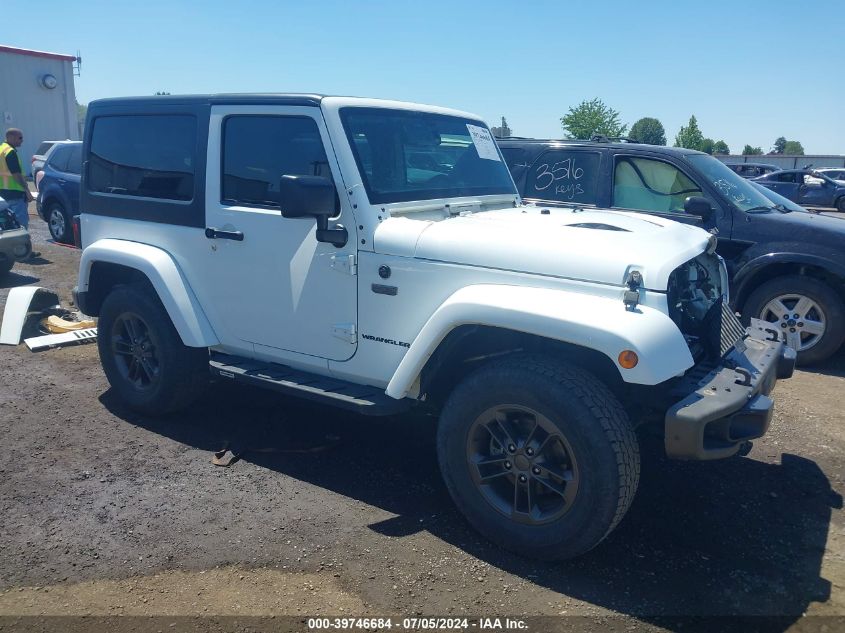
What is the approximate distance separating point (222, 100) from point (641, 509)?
338 centimetres

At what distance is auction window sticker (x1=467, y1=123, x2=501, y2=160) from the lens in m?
4.60

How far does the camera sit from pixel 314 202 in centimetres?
349

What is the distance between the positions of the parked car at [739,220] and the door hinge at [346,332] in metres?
2.98

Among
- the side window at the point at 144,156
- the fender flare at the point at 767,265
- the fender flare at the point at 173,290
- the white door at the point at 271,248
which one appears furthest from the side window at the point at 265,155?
the fender flare at the point at 767,265

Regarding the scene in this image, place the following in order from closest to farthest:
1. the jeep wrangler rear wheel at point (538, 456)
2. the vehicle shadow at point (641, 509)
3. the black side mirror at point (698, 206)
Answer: the jeep wrangler rear wheel at point (538, 456) < the vehicle shadow at point (641, 509) < the black side mirror at point (698, 206)

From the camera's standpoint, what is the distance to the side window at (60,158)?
12047mm

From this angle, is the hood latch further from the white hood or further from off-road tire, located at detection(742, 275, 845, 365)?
off-road tire, located at detection(742, 275, 845, 365)

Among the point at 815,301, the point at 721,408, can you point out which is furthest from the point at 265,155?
the point at 815,301

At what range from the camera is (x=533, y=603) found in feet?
9.66

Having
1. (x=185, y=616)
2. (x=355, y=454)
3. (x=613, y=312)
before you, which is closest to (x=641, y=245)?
(x=613, y=312)

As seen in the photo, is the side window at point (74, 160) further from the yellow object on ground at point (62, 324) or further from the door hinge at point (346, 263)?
the door hinge at point (346, 263)

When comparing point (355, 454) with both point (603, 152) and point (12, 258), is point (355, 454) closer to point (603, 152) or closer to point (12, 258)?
point (603, 152)

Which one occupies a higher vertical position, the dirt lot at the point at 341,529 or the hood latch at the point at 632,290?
the hood latch at the point at 632,290

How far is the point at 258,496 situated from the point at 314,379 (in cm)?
70
